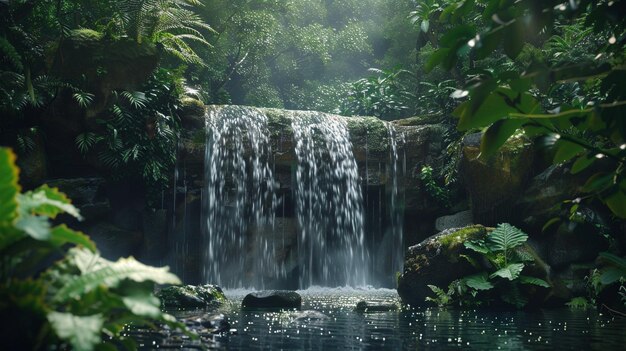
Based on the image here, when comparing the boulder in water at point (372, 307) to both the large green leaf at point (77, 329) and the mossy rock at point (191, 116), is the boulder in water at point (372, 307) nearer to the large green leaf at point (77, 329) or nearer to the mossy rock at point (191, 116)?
the large green leaf at point (77, 329)

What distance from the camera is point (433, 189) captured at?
1583cm

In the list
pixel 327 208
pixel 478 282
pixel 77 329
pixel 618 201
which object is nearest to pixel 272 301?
pixel 478 282

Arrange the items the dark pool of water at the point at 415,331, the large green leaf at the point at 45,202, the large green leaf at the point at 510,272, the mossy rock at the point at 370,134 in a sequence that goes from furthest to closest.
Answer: the mossy rock at the point at 370,134
the large green leaf at the point at 510,272
the dark pool of water at the point at 415,331
the large green leaf at the point at 45,202

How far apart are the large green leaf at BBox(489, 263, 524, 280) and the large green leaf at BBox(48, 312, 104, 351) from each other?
890cm

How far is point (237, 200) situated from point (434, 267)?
649 centimetres

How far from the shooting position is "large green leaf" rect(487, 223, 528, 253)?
10805 millimetres

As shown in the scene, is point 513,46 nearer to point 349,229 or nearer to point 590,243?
point 590,243

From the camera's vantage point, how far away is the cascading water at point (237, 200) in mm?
15422

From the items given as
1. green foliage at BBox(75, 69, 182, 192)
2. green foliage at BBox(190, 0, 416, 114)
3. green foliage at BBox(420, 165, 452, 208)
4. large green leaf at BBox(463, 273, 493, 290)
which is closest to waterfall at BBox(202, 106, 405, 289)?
green foliage at BBox(420, 165, 452, 208)

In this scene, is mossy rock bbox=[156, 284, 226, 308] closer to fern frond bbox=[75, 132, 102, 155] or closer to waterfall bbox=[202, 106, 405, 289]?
fern frond bbox=[75, 132, 102, 155]

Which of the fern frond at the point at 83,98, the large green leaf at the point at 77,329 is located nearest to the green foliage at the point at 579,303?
the large green leaf at the point at 77,329

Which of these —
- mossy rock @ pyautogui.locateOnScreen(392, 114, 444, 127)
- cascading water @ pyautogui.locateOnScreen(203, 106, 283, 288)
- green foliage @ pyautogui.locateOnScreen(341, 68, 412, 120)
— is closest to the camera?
cascading water @ pyautogui.locateOnScreen(203, 106, 283, 288)

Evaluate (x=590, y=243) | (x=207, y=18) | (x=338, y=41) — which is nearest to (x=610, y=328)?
(x=590, y=243)

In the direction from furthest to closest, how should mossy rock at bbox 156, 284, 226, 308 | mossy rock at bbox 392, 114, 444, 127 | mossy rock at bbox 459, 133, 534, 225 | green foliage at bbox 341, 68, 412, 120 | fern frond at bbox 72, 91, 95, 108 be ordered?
1. green foliage at bbox 341, 68, 412, 120
2. mossy rock at bbox 392, 114, 444, 127
3. mossy rock at bbox 459, 133, 534, 225
4. fern frond at bbox 72, 91, 95, 108
5. mossy rock at bbox 156, 284, 226, 308
